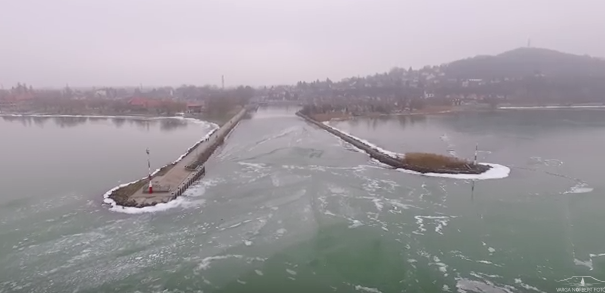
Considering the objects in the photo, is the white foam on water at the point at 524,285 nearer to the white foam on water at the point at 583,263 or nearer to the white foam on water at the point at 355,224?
the white foam on water at the point at 583,263

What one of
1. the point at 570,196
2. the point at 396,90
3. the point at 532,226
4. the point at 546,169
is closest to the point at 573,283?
the point at 532,226

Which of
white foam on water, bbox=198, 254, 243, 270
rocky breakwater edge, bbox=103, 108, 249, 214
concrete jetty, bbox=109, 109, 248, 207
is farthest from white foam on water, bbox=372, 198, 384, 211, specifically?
concrete jetty, bbox=109, 109, 248, 207

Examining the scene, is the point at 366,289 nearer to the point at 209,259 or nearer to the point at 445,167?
the point at 209,259

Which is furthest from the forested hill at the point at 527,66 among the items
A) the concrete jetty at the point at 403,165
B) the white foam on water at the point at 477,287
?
the white foam on water at the point at 477,287

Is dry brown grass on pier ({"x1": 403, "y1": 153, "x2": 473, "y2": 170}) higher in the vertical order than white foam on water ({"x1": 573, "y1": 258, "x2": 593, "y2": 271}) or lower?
higher

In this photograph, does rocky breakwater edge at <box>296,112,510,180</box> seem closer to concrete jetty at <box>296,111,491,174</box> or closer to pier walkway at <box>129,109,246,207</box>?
concrete jetty at <box>296,111,491,174</box>

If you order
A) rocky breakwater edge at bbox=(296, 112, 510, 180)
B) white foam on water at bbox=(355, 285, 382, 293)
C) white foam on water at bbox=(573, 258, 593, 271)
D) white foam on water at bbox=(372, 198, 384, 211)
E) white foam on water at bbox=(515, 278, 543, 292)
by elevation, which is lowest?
white foam on water at bbox=(515, 278, 543, 292)

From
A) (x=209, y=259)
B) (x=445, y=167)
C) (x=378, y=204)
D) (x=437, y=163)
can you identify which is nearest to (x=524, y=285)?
(x=378, y=204)
